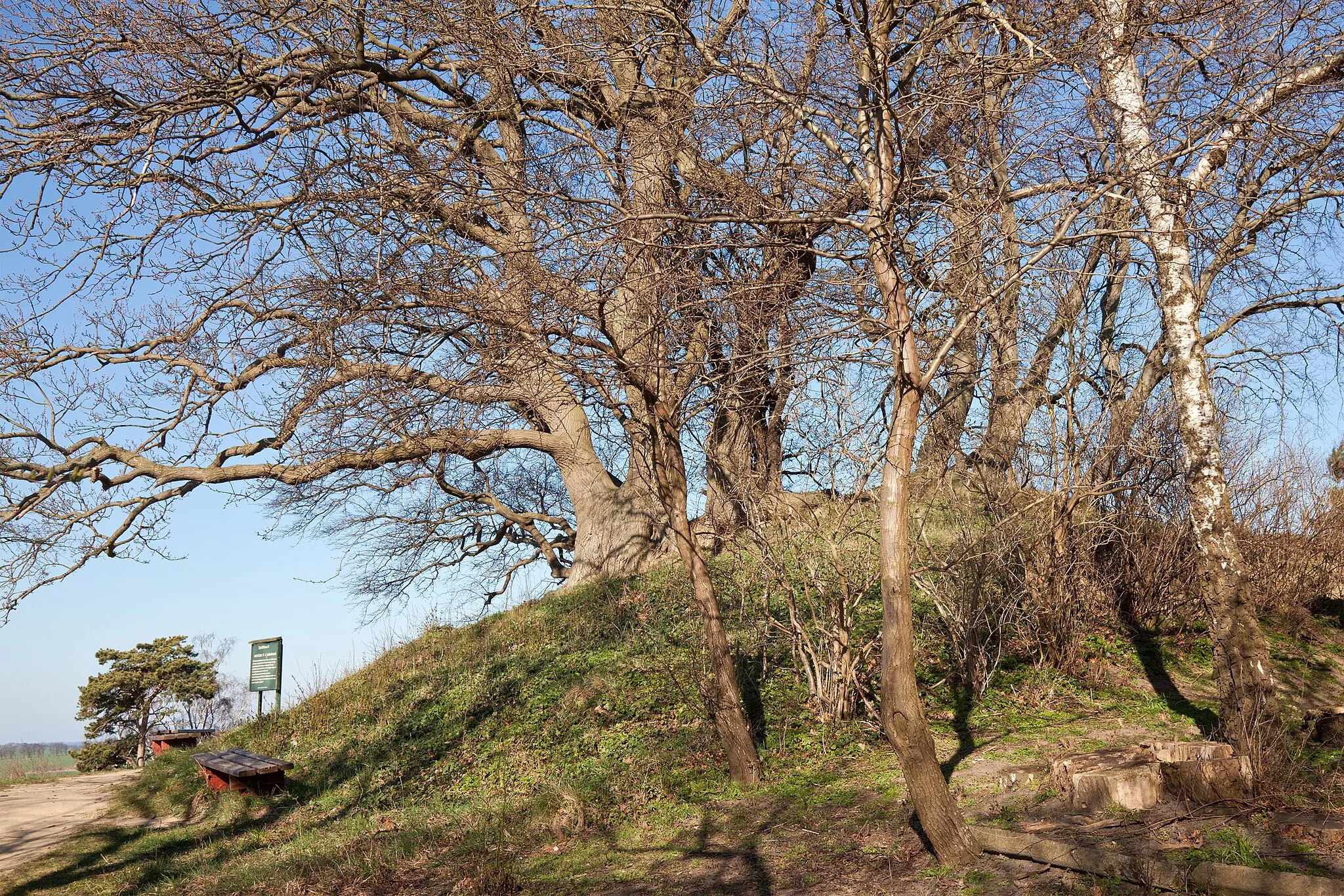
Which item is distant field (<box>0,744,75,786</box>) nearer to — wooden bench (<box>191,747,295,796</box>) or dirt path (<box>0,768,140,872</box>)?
dirt path (<box>0,768,140,872</box>)

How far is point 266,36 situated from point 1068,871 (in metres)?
11.2

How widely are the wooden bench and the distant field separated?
5.76 meters

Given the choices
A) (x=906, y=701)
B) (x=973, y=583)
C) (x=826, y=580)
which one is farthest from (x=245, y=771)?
(x=906, y=701)

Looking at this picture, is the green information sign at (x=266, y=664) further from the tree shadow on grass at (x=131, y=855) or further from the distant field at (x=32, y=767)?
the distant field at (x=32, y=767)

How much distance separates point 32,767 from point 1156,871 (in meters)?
21.1

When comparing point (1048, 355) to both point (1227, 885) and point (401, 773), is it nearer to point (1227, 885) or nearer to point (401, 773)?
point (1227, 885)

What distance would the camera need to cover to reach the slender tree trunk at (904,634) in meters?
5.84

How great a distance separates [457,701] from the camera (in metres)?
12.6

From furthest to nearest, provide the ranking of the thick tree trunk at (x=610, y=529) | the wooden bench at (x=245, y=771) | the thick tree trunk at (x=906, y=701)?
the thick tree trunk at (x=610, y=529), the wooden bench at (x=245, y=771), the thick tree trunk at (x=906, y=701)

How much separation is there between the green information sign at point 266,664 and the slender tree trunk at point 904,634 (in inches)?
486

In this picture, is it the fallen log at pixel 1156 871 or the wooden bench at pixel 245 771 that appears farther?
the wooden bench at pixel 245 771

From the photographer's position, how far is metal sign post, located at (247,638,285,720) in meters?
15.4

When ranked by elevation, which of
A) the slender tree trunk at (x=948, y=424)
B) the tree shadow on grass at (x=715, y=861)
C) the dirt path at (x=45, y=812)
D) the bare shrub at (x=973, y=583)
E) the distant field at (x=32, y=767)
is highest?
the slender tree trunk at (x=948, y=424)

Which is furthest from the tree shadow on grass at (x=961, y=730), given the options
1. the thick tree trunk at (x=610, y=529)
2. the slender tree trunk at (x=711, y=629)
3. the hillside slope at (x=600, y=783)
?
the thick tree trunk at (x=610, y=529)
